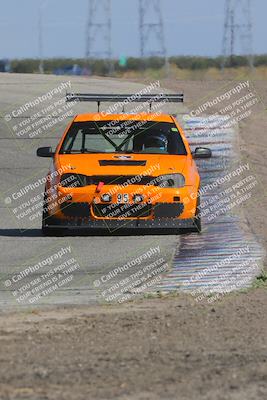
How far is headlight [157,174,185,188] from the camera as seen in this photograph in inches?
563

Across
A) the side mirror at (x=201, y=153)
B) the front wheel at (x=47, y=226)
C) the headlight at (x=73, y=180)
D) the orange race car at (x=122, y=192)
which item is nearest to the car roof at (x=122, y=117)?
the orange race car at (x=122, y=192)

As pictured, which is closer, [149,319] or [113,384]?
[113,384]

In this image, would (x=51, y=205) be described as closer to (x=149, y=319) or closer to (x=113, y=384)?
(x=149, y=319)

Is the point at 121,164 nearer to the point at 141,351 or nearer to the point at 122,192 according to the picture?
the point at 122,192

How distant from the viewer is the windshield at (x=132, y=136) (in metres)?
15.3

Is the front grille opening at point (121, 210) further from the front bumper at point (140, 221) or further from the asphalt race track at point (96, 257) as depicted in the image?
the asphalt race track at point (96, 257)

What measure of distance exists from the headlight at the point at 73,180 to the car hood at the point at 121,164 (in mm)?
55

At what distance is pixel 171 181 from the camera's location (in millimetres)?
14344

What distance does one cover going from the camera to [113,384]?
6.19 m

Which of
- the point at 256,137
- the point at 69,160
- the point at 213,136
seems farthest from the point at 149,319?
the point at 256,137

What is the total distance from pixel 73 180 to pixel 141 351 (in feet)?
24.0

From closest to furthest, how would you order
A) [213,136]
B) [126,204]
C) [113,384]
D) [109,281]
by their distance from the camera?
[113,384] → [109,281] → [126,204] → [213,136]

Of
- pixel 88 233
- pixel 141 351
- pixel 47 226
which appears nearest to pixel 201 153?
→ pixel 88 233

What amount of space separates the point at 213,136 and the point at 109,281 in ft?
53.7
